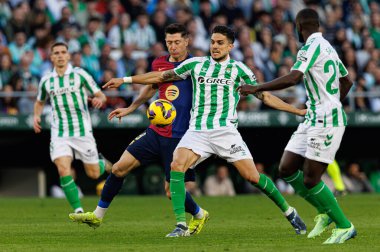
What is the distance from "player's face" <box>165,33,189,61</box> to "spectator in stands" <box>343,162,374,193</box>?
467 inches

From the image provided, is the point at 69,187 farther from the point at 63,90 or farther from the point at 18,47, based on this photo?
the point at 18,47

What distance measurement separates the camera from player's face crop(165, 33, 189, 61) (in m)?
11.6

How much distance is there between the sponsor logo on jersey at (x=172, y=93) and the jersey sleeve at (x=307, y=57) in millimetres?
2019

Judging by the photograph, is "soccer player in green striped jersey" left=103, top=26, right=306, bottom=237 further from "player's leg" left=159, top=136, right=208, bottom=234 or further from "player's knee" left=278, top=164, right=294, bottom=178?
"player's leg" left=159, top=136, right=208, bottom=234

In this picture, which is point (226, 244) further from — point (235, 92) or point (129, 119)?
point (129, 119)

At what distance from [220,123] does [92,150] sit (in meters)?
4.34

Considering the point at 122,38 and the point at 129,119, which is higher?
the point at 122,38

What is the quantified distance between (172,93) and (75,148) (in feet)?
11.5

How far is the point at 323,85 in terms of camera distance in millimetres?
10125

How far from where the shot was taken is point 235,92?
11117 mm

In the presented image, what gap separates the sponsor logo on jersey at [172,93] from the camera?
11.6 metres

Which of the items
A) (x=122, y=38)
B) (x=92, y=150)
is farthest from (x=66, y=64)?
(x=122, y=38)

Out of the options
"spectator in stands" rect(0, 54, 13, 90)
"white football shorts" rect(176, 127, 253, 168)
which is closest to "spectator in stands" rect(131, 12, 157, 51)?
"spectator in stands" rect(0, 54, 13, 90)

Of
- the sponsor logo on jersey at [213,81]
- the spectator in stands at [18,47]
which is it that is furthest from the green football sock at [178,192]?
the spectator in stands at [18,47]
